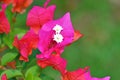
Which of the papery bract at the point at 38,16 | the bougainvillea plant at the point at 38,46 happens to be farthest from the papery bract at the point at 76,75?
the papery bract at the point at 38,16

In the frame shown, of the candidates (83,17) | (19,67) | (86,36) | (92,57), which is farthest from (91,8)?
(19,67)

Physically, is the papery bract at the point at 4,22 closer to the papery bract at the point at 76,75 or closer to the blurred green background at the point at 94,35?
the papery bract at the point at 76,75

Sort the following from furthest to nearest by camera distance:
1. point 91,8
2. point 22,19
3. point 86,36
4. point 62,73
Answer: point 91,8 → point 86,36 → point 22,19 → point 62,73

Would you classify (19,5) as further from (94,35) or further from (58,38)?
(94,35)

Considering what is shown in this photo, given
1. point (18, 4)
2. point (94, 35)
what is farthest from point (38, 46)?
point (94, 35)

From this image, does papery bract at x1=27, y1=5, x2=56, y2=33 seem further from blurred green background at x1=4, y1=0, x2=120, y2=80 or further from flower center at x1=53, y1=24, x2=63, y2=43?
blurred green background at x1=4, y1=0, x2=120, y2=80

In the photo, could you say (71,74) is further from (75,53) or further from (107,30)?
(107,30)
